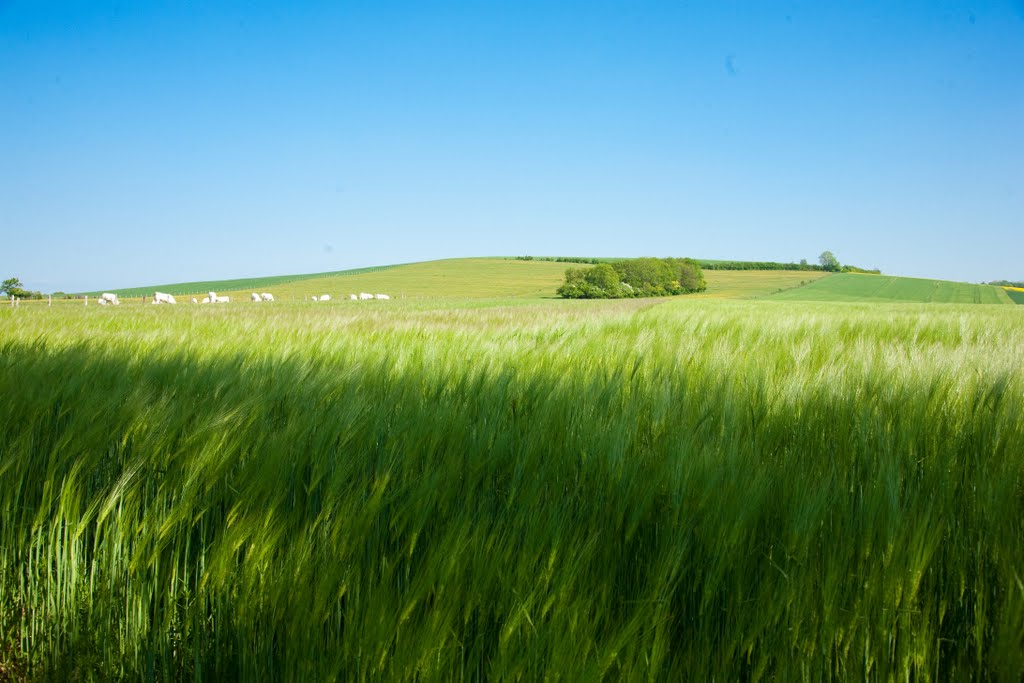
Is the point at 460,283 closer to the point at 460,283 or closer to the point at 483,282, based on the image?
the point at 460,283

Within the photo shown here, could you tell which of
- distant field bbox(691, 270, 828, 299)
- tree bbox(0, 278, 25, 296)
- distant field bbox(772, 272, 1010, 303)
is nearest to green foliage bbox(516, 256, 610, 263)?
distant field bbox(691, 270, 828, 299)

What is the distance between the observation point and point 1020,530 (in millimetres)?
799

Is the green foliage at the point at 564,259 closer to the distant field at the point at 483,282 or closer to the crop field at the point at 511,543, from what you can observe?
the distant field at the point at 483,282

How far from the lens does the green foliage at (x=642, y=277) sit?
186 feet

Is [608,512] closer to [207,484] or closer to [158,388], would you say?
[207,484]

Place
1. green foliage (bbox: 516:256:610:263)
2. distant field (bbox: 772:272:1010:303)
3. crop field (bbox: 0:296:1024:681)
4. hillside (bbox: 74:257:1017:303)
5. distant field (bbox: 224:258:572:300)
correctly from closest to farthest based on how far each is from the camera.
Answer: crop field (bbox: 0:296:1024:681)
distant field (bbox: 772:272:1010:303)
hillside (bbox: 74:257:1017:303)
distant field (bbox: 224:258:572:300)
green foliage (bbox: 516:256:610:263)

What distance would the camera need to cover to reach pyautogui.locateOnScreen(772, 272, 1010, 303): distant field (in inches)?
1689

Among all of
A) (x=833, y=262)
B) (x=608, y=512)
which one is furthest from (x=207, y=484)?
(x=833, y=262)

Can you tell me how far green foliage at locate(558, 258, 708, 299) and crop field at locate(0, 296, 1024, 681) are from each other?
54.8 metres

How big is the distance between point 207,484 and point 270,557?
31cm

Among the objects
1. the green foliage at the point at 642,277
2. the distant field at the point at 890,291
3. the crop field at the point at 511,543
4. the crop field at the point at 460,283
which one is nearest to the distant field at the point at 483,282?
the crop field at the point at 460,283

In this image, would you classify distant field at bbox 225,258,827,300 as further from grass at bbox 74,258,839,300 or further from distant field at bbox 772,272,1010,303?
distant field at bbox 772,272,1010,303

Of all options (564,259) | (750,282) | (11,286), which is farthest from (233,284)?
(750,282)

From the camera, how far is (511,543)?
2.10 ft
